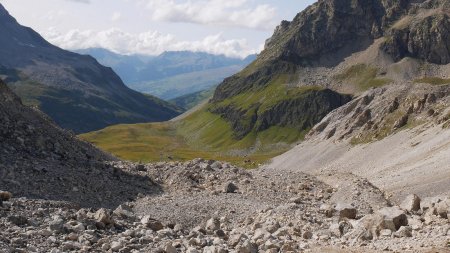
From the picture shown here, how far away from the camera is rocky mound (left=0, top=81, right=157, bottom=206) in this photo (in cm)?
4231

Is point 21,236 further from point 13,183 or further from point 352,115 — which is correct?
point 352,115

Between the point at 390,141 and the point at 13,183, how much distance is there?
68.6 metres

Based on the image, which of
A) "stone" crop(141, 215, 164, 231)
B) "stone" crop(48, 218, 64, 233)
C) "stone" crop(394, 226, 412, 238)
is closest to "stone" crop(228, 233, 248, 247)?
"stone" crop(141, 215, 164, 231)

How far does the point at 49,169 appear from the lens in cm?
4612

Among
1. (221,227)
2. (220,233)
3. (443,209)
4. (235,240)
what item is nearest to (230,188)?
(221,227)

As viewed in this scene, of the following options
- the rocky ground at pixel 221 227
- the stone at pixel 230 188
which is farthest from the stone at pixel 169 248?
the stone at pixel 230 188

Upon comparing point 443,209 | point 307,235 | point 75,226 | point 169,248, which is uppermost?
point 75,226

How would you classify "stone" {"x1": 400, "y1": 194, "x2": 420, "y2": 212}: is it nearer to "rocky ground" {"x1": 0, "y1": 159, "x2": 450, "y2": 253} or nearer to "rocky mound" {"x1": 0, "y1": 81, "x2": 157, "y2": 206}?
"rocky ground" {"x1": 0, "y1": 159, "x2": 450, "y2": 253}

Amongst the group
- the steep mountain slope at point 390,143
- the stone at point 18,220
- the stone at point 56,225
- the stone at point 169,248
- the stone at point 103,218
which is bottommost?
the steep mountain slope at point 390,143

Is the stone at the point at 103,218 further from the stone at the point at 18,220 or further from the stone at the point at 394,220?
the stone at the point at 394,220

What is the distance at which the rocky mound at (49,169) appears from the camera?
139ft

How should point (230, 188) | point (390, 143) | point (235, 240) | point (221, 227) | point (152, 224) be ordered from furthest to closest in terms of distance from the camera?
point (390, 143) < point (230, 188) < point (221, 227) < point (152, 224) < point (235, 240)

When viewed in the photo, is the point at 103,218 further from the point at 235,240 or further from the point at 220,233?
the point at 235,240

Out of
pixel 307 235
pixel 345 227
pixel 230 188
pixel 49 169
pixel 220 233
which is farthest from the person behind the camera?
pixel 230 188
